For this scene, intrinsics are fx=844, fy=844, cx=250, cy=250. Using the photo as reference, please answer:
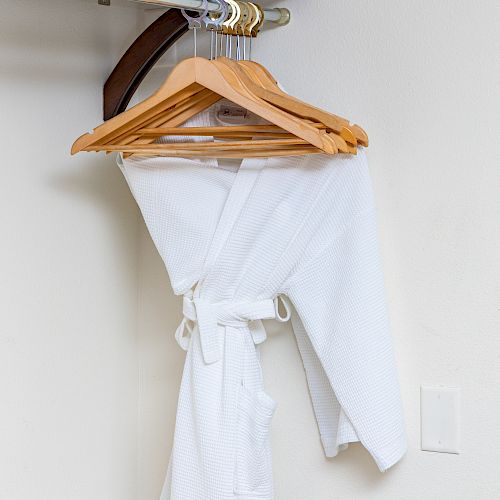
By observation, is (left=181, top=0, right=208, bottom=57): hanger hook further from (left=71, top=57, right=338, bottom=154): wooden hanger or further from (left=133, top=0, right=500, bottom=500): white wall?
(left=133, top=0, right=500, bottom=500): white wall

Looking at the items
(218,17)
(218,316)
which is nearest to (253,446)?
(218,316)

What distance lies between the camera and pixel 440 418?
54.4 inches

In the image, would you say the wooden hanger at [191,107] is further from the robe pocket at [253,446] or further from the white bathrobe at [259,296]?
the robe pocket at [253,446]

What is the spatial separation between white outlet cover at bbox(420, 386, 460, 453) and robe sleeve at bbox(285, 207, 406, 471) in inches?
1.9

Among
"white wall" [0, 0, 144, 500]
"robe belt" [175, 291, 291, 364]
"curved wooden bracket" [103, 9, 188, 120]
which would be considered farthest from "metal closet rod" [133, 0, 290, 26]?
"robe belt" [175, 291, 291, 364]

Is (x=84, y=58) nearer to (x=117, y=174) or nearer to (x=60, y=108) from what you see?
(x=60, y=108)

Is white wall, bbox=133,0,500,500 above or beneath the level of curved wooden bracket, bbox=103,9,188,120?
beneath

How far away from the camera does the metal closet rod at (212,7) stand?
125 centimetres

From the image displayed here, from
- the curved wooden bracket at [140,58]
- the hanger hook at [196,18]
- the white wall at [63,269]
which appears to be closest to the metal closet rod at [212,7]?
the hanger hook at [196,18]

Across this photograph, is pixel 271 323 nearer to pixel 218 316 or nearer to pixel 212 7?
pixel 218 316

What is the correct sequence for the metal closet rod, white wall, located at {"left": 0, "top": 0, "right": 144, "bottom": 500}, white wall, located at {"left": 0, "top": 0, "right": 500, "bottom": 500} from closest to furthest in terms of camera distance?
1. the metal closet rod
2. white wall, located at {"left": 0, "top": 0, "right": 500, "bottom": 500}
3. white wall, located at {"left": 0, "top": 0, "right": 144, "bottom": 500}

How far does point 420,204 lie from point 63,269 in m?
0.66

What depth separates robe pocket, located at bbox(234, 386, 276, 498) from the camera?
1388mm

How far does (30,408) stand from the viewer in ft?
4.91
